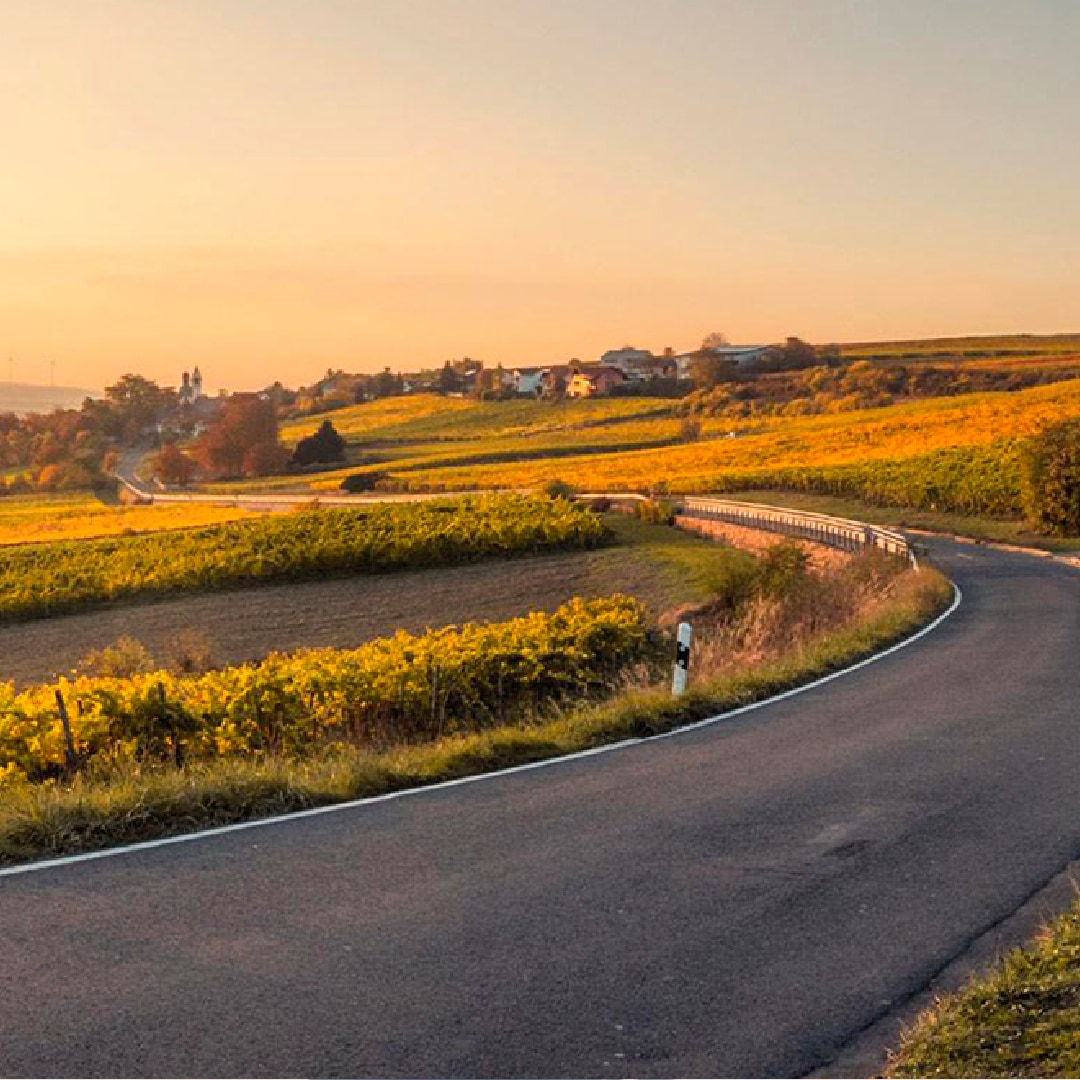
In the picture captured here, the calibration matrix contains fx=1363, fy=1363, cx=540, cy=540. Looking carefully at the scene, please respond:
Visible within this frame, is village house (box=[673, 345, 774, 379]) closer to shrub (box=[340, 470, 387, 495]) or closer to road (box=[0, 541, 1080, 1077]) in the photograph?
shrub (box=[340, 470, 387, 495])

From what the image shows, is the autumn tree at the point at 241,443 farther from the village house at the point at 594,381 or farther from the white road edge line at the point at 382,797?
the white road edge line at the point at 382,797

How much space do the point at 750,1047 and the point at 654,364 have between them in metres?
196

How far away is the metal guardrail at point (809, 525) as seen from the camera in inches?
1440

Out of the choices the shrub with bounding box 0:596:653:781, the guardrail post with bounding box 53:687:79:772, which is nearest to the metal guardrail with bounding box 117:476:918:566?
the shrub with bounding box 0:596:653:781

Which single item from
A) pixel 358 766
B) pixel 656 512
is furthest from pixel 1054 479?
pixel 358 766

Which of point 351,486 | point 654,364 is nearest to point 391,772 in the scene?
point 351,486

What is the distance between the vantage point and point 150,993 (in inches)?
247

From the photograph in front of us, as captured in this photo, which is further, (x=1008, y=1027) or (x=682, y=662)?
(x=682, y=662)

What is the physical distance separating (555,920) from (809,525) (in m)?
39.6

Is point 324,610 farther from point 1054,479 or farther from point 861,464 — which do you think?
point 861,464

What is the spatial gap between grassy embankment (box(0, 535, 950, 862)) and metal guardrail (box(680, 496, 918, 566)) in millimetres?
14333

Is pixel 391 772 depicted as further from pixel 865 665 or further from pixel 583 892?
pixel 865 665

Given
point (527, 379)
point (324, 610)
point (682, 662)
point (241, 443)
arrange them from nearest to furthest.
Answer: point (682, 662)
point (324, 610)
point (241, 443)
point (527, 379)

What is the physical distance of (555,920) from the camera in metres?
7.36
